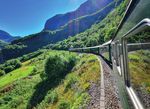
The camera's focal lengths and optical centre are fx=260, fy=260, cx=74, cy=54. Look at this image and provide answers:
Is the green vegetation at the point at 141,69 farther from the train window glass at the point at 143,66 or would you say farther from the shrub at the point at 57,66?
the shrub at the point at 57,66

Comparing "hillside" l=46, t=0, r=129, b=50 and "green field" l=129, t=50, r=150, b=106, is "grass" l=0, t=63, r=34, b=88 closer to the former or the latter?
"hillside" l=46, t=0, r=129, b=50

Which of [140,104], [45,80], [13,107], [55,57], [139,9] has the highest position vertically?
[139,9]

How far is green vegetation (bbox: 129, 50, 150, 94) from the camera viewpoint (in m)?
3.37

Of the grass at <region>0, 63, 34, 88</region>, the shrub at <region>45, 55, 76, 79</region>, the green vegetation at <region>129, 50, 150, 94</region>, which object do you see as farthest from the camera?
the grass at <region>0, 63, 34, 88</region>

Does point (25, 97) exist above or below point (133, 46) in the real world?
below

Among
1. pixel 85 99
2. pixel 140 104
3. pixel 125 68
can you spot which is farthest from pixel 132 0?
pixel 85 99

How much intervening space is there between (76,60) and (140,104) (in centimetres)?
4150

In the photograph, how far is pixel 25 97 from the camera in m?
41.2

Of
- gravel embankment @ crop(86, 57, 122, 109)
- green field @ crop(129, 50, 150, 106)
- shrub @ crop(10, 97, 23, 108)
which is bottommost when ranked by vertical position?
shrub @ crop(10, 97, 23, 108)

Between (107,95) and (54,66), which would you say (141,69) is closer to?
(107,95)

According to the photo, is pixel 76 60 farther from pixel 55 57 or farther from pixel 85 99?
pixel 85 99

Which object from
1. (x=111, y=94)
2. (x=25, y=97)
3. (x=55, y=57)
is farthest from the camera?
(x=55, y=57)

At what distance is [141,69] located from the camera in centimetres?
383

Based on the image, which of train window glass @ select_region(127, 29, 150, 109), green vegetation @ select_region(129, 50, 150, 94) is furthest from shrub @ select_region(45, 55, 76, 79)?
train window glass @ select_region(127, 29, 150, 109)
